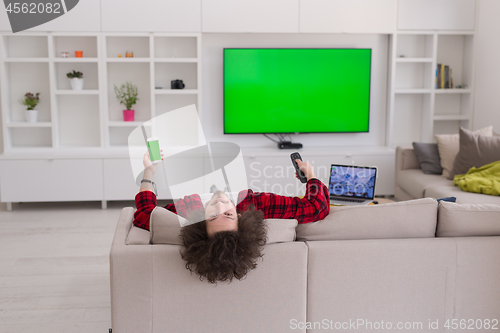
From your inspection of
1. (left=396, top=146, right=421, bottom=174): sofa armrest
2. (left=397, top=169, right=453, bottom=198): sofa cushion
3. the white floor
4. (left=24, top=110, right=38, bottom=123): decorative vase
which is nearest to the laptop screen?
(left=397, top=169, right=453, bottom=198): sofa cushion

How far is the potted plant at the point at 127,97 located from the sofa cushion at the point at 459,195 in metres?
2.77

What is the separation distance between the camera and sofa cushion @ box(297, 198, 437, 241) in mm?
1901

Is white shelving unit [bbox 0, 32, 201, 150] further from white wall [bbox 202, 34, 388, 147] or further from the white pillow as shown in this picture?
the white pillow

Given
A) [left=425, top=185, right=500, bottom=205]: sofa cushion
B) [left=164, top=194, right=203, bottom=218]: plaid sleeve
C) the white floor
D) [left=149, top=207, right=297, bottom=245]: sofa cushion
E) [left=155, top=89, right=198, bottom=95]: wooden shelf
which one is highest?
[left=155, top=89, right=198, bottom=95]: wooden shelf

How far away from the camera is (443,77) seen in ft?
16.1

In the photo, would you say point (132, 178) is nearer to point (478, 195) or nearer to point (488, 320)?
point (478, 195)

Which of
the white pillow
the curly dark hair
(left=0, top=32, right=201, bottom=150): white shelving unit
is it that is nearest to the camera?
the curly dark hair

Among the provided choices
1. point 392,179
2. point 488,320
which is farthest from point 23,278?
point 392,179

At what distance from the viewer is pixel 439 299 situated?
191 centimetres

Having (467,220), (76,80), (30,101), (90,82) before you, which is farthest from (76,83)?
(467,220)

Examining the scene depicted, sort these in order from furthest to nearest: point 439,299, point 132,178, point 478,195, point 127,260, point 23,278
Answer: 1. point 132,178
2. point 478,195
3. point 23,278
4. point 439,299
5. point 127,260

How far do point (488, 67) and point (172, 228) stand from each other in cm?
406

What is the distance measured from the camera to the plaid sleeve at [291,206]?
1911 mm

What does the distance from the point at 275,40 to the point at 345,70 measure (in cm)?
76
